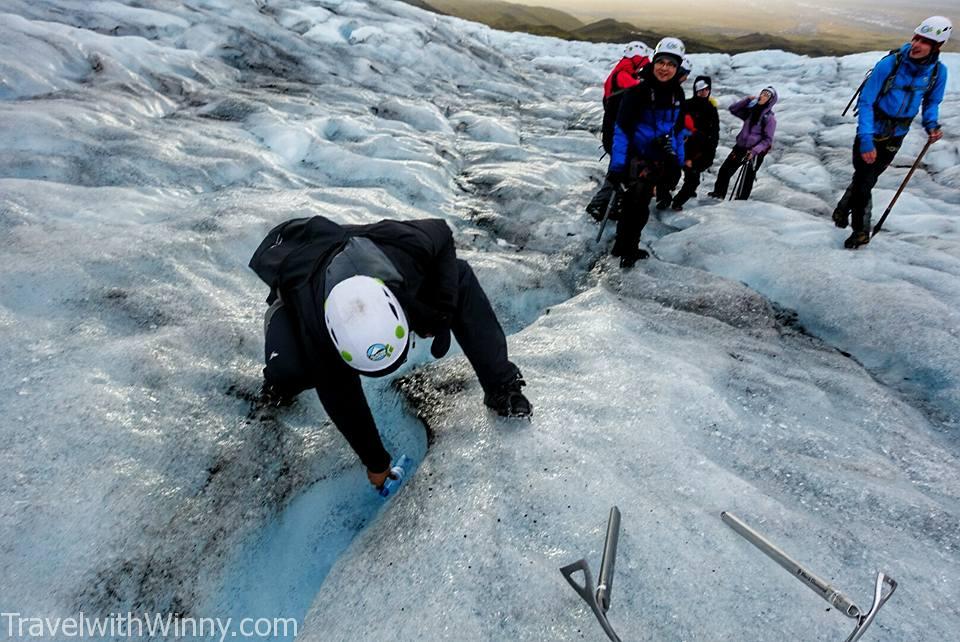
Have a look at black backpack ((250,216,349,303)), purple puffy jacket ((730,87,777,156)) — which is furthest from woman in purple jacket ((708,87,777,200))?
black backpack ((250,216,349,303))

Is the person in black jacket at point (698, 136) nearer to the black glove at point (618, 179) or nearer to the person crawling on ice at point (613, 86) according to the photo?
the person crawling on ice at point (613, 86)

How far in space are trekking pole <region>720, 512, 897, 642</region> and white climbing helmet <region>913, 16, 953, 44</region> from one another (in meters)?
4.93

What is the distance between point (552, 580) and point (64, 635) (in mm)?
2032

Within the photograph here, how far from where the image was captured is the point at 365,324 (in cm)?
188

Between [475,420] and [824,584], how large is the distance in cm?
179

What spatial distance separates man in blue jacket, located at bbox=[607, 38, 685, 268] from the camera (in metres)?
4.45

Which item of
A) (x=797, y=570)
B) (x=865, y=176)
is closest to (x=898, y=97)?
(x=865, y=176)

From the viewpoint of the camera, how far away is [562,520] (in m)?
2.26

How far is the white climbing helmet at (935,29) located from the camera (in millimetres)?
4168

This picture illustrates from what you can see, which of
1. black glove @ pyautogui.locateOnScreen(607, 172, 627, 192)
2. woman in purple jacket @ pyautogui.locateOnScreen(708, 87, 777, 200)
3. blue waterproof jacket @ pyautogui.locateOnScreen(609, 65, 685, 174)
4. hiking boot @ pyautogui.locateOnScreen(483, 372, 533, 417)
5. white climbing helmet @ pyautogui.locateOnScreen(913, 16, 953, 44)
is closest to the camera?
hiking boot @ pyautogui.locateOnScreen(483, 372, 533, 417)

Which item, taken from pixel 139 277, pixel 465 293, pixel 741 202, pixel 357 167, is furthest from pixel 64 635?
pixel 741 202

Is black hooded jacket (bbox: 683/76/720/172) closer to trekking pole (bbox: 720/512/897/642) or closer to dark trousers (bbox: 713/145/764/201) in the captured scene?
dark trousers (bbox: 713/145/764/201)

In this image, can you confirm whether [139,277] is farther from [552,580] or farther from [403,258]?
[552,580]

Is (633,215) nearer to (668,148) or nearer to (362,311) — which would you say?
(668,148)
